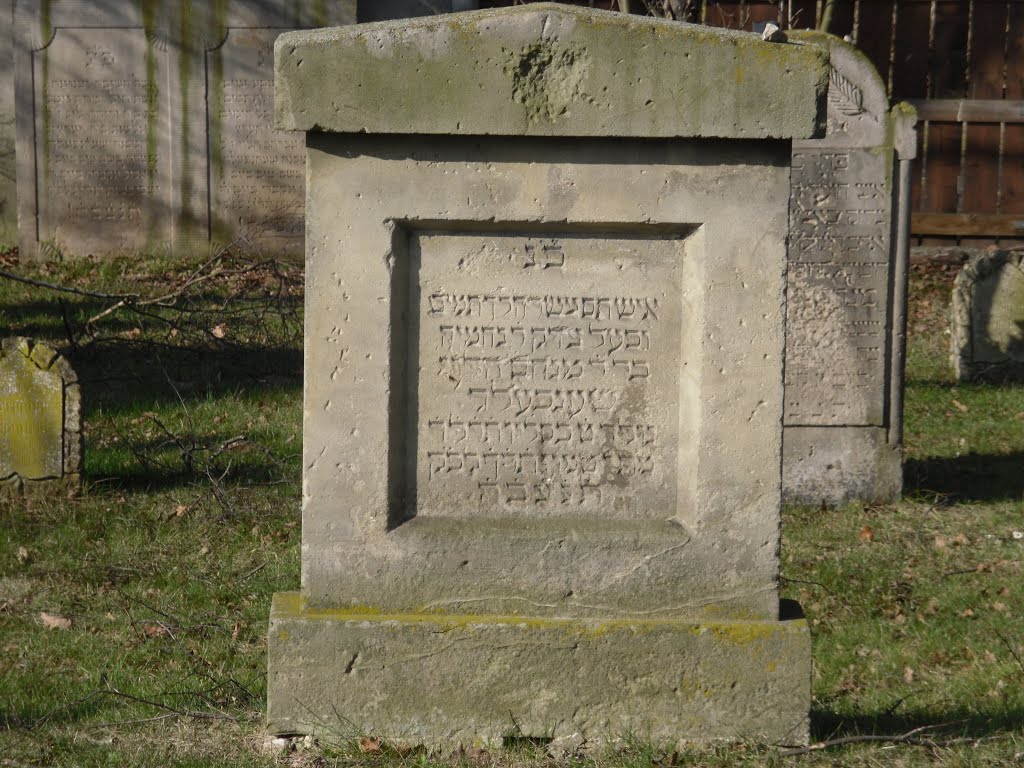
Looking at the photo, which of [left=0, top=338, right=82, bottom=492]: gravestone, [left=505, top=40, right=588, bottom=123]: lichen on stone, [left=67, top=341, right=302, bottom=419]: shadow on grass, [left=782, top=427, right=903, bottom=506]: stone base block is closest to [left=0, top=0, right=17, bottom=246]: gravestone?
[left=67, top=341, right=302, bottom=419]: shadow on grass

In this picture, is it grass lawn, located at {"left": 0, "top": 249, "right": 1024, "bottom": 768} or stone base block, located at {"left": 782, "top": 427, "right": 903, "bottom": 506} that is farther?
stone base block, located at {"left": 782, "top": 427, "right": 903, "bottom": 506}

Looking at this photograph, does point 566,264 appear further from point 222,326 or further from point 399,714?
point 222,326

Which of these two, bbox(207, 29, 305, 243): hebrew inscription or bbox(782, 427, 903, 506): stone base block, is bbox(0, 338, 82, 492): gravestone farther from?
bbox(207, 29, 305, 243): hebrew inscription

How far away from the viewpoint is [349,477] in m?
3.68

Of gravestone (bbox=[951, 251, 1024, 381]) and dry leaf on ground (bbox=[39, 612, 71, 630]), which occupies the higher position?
gravestone (bbox=[951, 251, 1024, 381])

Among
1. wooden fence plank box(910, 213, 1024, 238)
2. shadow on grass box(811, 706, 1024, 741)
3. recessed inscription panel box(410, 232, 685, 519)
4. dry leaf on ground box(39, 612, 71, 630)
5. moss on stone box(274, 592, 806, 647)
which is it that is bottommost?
shadow on grass box(811, 706, 1024, 741)

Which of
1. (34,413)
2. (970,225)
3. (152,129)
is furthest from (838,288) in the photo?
(152,129)

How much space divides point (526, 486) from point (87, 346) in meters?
5.96

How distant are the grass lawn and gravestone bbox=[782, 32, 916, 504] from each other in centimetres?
30

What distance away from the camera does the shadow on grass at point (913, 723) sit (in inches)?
160

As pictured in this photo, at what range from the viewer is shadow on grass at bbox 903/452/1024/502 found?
734cm

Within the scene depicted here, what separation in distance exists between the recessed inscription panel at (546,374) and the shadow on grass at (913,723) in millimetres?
951

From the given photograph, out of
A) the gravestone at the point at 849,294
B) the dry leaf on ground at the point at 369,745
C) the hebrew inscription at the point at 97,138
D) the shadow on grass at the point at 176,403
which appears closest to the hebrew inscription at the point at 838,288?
the gravestone at the point at 849,294

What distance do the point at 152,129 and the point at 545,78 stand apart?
32.5 feet
